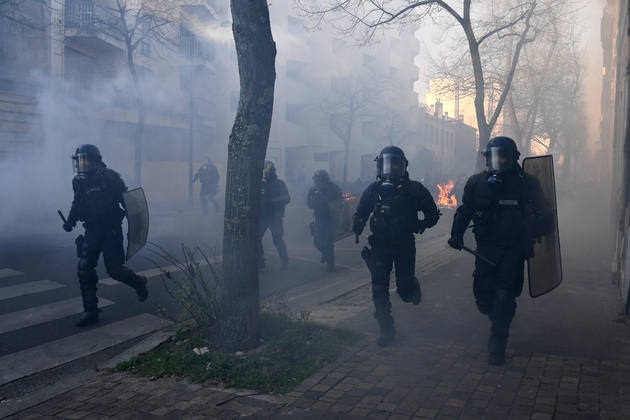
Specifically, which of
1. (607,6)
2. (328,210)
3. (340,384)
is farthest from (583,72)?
(340,384)

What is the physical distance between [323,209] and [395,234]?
4.21 metres

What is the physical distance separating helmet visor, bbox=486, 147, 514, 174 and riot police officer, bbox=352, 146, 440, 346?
628 mm

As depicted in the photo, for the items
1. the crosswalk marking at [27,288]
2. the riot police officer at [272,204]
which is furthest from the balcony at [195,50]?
the crosswalk marking at [27,288]

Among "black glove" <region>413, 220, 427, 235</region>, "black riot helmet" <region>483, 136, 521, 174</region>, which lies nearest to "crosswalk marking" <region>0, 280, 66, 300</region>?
"black glove" <region>413, 220, 427, 235</region>

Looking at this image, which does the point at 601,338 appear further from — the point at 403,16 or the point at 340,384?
the point at 403,16

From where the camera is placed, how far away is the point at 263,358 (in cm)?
436

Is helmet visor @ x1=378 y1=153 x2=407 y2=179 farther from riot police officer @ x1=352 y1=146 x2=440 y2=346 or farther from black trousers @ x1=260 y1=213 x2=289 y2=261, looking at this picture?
black trousers @ x1=260 y1=213 x2=289 y2=261

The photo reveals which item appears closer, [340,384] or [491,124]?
[340,384]

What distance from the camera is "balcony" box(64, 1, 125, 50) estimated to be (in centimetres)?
1925

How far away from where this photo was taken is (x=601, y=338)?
5.07 meters

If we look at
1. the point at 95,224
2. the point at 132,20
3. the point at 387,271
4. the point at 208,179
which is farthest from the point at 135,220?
the point at 132,20

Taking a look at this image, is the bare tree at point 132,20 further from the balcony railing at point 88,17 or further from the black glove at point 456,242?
the black glove at point 456,242

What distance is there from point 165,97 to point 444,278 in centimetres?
1917

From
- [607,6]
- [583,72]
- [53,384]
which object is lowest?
[53,384]
